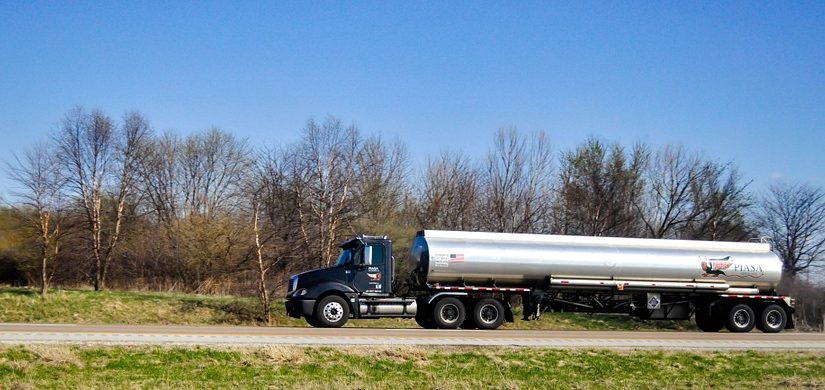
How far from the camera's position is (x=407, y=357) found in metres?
17.3

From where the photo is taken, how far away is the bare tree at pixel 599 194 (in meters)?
53.8

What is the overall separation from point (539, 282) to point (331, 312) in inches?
270

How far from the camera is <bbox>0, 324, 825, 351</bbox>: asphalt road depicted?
733 inches

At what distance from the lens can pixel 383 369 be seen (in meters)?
16.3

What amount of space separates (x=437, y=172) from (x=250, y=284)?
20.5 metres

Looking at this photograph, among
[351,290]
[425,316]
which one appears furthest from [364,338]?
[425,316]

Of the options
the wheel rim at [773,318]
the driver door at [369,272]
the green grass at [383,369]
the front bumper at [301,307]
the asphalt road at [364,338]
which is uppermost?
the driver door at [369,272]

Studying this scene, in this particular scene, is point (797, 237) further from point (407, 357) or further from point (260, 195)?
point (407, 357)

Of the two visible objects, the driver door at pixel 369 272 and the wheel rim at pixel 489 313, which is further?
the wheel rim at pixel 489 313

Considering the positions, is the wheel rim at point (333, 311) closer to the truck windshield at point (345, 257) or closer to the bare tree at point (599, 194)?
the truck windshield at point (345, 257)

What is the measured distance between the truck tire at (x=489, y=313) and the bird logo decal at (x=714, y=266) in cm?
728

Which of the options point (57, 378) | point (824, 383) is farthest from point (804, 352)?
point (57, 378)

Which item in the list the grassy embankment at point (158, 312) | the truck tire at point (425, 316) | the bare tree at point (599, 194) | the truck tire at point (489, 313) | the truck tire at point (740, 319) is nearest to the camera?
the truck tire at point (425, 316)

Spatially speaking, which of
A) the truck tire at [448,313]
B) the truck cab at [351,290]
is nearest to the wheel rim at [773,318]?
the truck tire at [448,313]
